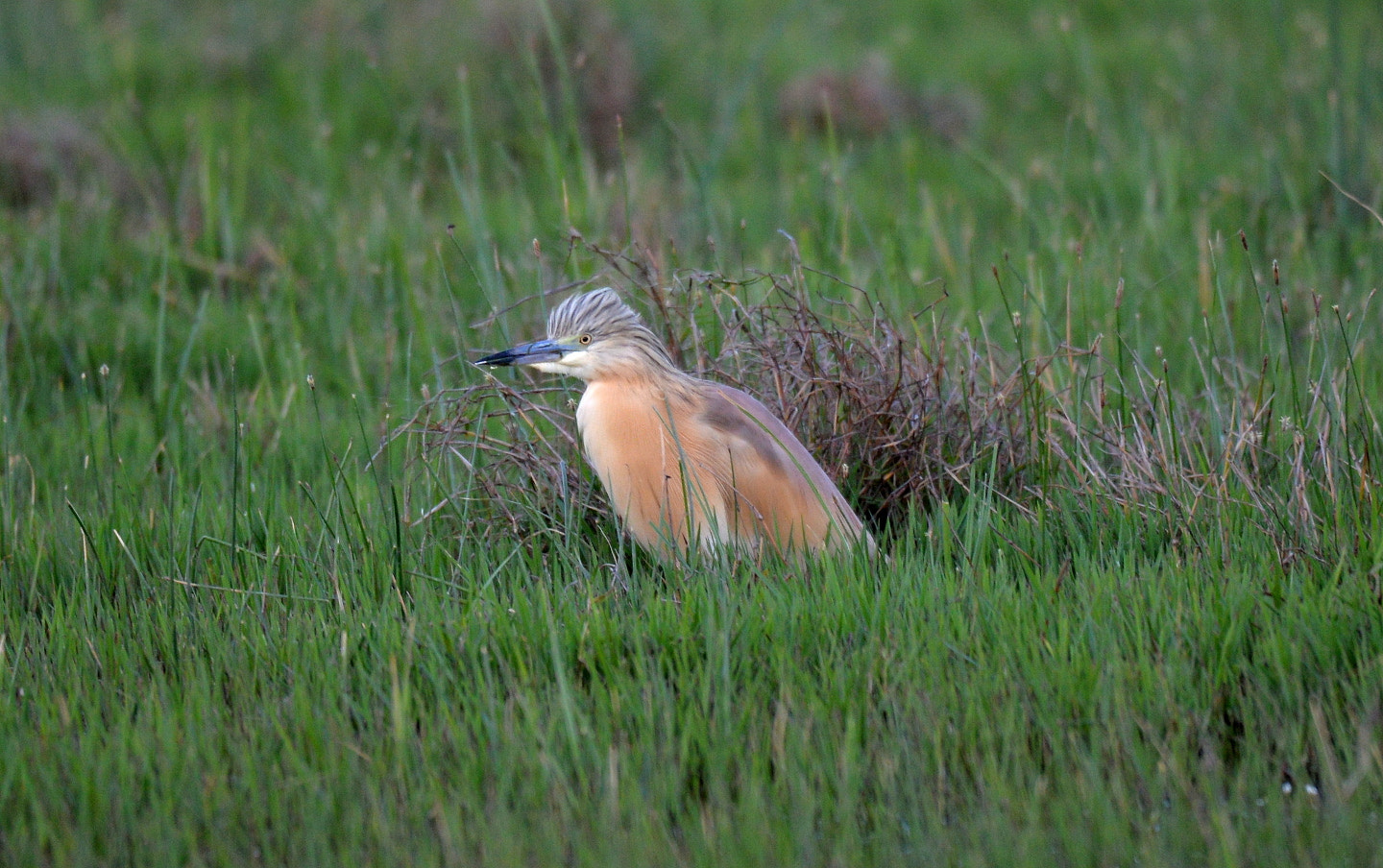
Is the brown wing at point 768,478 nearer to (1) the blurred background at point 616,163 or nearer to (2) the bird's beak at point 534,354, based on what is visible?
(2) the bird's beak at point 534,354

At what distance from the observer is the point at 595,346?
3457mm

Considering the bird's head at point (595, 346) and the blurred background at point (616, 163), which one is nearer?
the bird's head at point (595, 346)

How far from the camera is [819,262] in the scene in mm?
4938

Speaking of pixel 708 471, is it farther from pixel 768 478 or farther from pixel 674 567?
pixel 674 567

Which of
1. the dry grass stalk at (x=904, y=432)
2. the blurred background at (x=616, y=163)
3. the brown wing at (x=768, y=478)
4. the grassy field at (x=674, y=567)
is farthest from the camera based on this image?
the blurred background at (x=616, y=163)

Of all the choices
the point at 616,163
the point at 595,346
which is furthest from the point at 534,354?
the point at 616,163

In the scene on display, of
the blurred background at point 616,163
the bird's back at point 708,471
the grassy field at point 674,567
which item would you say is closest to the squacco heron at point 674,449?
the bird's back at point 708,471

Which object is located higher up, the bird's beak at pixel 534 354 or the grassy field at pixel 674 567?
the bird's beak at pixel 534 354

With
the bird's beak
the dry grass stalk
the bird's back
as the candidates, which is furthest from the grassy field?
the bird's beak

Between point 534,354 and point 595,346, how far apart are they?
0.56 feet

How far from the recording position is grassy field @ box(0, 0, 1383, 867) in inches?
95.3

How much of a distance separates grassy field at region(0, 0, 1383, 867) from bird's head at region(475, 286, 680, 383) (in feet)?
0.86

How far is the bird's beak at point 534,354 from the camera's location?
3.46m

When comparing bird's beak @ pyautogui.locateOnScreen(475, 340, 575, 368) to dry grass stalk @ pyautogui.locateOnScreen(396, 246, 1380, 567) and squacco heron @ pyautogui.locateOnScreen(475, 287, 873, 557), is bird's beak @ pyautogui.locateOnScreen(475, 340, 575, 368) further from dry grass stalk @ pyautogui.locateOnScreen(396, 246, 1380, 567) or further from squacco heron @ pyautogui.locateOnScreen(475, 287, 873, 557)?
dry grass stalk @ pyautogui.locateOnScreen(396, 246, 1380, 567)
